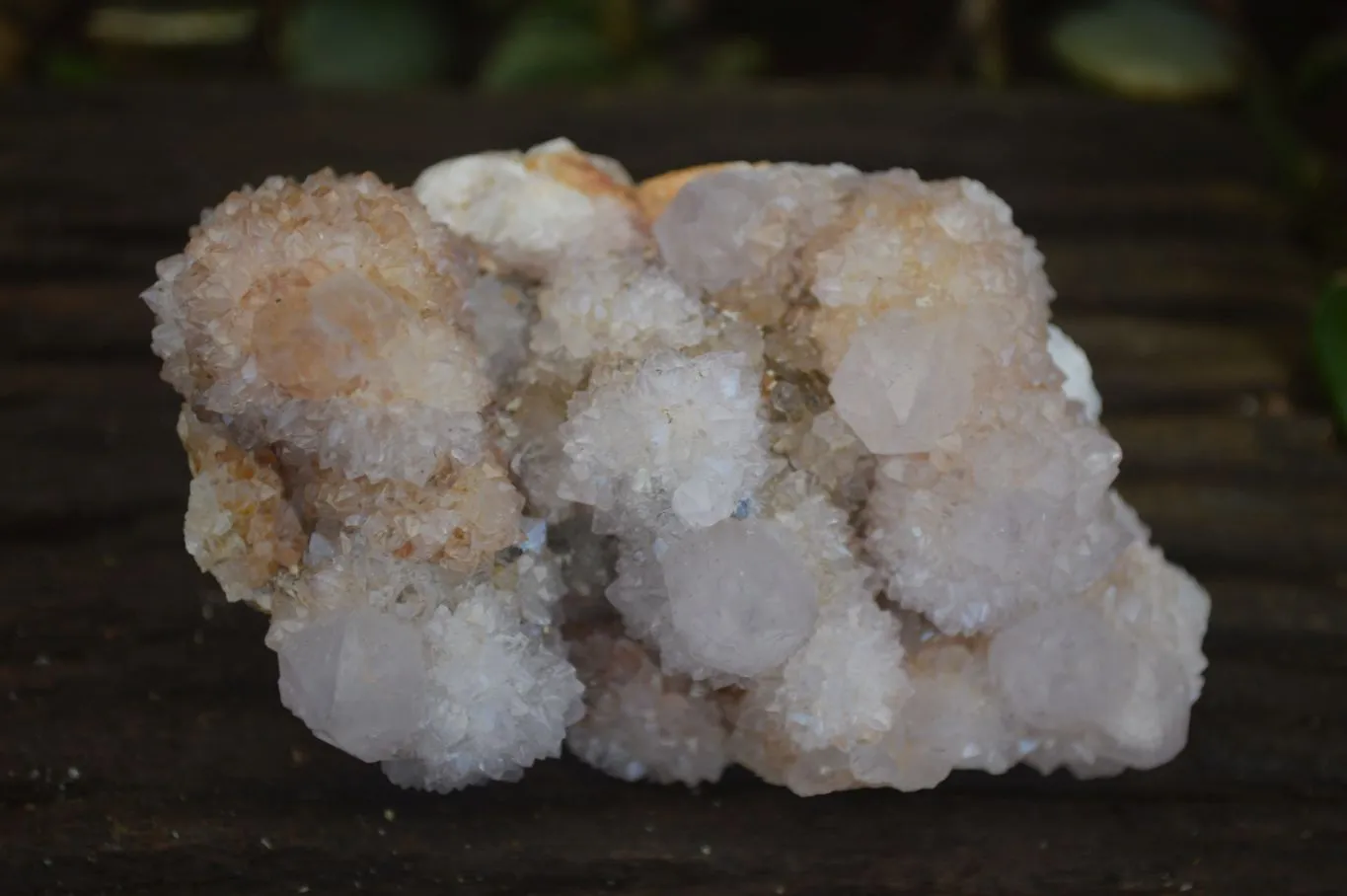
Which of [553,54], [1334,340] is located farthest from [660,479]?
[553,54]

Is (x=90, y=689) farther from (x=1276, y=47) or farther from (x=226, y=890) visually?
(x=1276, y=47)

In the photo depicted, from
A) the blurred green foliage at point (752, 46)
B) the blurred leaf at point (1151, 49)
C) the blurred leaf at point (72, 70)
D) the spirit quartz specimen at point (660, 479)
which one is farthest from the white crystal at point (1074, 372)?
the blurred leaf at point (72, 70)

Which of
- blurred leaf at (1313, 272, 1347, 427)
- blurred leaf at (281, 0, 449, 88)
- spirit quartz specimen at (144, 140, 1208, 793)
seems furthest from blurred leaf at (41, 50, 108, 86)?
blurred leaf at (1313, 272, 1347, 427)

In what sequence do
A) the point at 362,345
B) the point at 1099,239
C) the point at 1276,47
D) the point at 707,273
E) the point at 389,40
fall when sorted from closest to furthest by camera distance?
1. the point at 362,345
2. the point at 707,273
3. the point at 1099,239
4. the point at 389,40
5. the point at 1276,47

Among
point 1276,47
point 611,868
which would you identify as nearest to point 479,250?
point 611,868

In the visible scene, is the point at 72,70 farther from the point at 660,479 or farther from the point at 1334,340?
the point at 1334,340

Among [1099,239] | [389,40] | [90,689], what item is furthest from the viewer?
[389,40]
